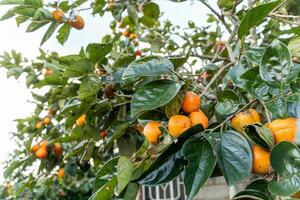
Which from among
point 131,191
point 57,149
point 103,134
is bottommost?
point 57,149

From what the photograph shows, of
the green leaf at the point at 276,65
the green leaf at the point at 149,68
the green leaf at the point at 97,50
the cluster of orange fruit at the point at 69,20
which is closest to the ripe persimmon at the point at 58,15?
the cluster of orange fruit at the point at 69,20

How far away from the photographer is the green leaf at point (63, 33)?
1.10 meters

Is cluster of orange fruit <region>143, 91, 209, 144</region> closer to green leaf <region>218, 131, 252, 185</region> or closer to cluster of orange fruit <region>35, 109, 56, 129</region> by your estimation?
green leaf <region>218, 131, 252, 185</region>

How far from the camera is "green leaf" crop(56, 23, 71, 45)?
1.10 metres

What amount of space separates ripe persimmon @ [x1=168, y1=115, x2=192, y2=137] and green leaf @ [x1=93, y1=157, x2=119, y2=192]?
0.31ft

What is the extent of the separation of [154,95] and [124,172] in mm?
141

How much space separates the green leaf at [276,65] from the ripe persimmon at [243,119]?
2.7 inches

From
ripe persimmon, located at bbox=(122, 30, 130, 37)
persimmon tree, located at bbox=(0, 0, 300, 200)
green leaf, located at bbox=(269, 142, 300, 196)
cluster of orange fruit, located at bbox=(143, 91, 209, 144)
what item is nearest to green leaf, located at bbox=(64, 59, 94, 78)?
persimmon tree, located at bbox=(0, 0, 300, 200)

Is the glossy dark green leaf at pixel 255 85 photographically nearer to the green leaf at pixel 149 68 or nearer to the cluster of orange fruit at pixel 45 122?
the green leaf at pixel 149 68

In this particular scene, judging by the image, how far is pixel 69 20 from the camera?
110cm

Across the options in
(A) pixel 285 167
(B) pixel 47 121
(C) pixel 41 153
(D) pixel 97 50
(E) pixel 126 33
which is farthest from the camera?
(E) pixel 126 33

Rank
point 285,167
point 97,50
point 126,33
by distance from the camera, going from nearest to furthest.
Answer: point 285,167, point 97,50, point 126,33

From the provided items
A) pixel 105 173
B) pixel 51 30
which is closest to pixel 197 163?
pixel 105 173

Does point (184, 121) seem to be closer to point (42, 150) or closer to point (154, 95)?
point (154, 95)
